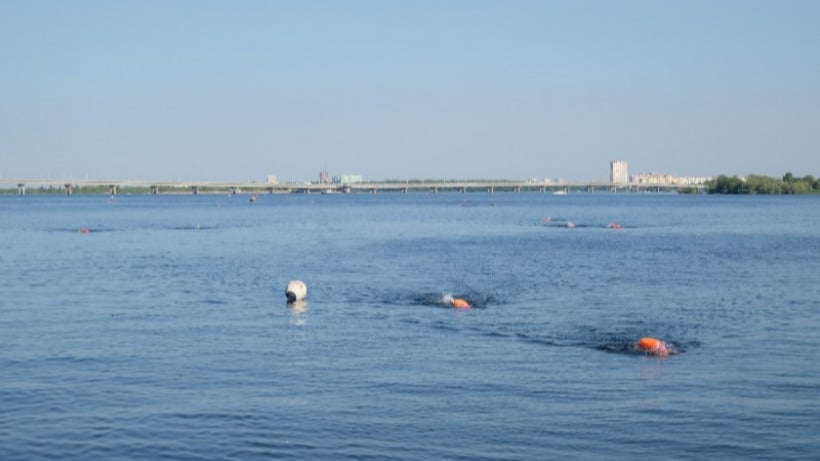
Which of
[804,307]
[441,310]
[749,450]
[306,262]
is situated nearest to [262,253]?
[306,262]

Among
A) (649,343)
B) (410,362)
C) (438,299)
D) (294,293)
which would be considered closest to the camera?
(410,362)

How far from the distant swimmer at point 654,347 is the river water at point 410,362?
1.87 ft

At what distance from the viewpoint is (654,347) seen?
31625 millimetres

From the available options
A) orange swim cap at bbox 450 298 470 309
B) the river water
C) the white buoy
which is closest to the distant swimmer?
the river water

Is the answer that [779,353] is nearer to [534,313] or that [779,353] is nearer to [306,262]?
[534,313]

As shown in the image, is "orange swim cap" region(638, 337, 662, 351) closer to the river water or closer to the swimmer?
the river water

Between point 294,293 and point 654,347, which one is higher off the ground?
point 294,293

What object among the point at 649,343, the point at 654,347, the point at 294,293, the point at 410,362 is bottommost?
the point at 410,362

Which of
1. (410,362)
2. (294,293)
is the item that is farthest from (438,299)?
(410,362)

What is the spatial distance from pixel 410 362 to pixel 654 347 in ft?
25.4

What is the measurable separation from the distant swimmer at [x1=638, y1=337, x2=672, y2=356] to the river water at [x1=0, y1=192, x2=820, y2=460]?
57 centimetres

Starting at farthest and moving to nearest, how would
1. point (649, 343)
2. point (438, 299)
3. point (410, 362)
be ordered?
point (438, 299), point (649, 343), point (410, 362)

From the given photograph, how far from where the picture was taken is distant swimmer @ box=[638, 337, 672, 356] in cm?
3148

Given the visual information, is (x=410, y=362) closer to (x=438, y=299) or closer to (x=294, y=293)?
(x=438, y=299)
